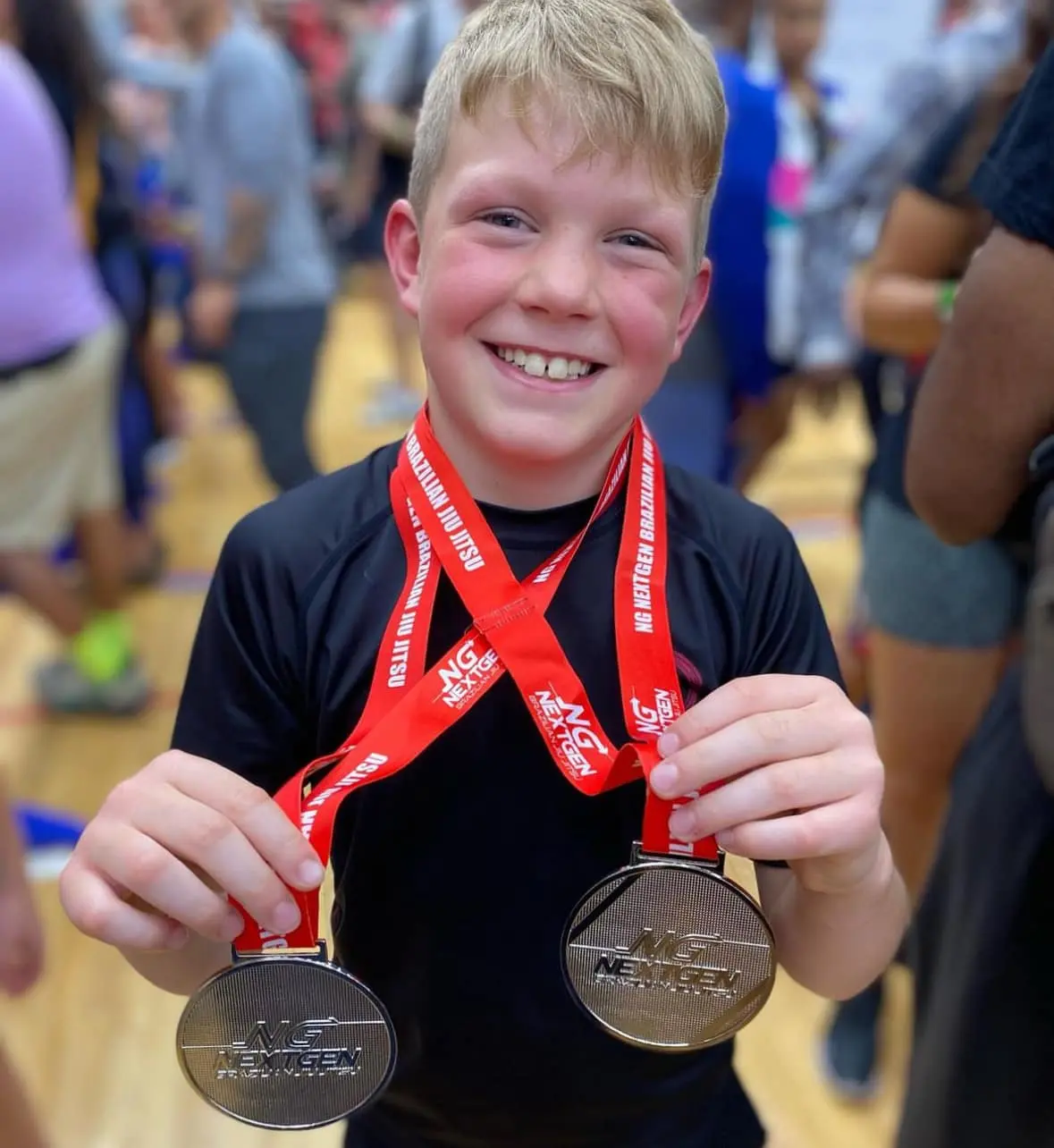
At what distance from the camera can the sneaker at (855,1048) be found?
1701 millimetres

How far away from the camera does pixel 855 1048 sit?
1716mm

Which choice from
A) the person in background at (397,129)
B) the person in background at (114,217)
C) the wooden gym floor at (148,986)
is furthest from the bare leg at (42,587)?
→ the person in background at (397,129)

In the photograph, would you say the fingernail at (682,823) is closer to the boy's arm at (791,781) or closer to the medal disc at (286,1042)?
the boy's arm at (791,781)

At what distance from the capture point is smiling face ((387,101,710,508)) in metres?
0.67

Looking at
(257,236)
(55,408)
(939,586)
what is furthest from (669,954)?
(257,236)

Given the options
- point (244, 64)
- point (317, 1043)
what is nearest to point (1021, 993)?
point (317, 1043)

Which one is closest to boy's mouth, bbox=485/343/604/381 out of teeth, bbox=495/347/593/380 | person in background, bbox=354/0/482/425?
teeth, bbox=495/347/593/380

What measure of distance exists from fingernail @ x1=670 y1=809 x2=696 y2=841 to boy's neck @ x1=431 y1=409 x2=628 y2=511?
24 centimetres

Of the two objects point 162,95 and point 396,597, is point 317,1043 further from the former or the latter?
point 162,95

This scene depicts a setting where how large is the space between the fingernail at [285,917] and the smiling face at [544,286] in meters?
0.30

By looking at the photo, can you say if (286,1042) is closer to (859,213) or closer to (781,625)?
(781,625)

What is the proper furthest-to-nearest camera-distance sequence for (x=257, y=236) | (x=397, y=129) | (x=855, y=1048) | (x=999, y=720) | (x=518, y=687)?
(x=397, y=129) < (x=257, y=236) < (x=855, y=1048) < (x=999, y=720) < (x=518, y=687)

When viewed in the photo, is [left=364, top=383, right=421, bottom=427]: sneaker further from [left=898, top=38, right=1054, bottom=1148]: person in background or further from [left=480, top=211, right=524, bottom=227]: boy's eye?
[left=480, top=211, right=524, bottom=227]: boy's eye

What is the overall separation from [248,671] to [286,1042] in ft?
0.76
